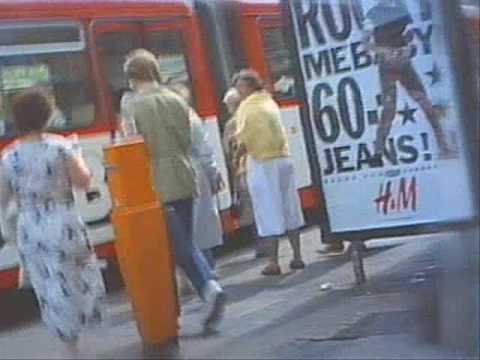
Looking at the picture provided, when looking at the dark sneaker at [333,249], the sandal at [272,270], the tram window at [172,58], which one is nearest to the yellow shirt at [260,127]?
the sandal at [272,270]

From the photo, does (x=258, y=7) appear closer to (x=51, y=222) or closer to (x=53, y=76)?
(x=53, y=76)

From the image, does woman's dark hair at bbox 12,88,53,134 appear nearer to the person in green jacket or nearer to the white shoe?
the person in green jacket

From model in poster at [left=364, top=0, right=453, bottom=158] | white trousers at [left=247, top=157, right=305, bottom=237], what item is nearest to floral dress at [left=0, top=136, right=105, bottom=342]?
model in poster at [left=364, top=0, right=453, bottom=158]

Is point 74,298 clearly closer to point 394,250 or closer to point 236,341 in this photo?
point 236,341

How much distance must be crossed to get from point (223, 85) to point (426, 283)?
265 inches

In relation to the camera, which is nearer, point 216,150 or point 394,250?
point 394,250

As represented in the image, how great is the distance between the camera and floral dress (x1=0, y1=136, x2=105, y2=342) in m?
8.07

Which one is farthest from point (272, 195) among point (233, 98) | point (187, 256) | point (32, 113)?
point (32, 113)

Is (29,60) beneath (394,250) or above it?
above

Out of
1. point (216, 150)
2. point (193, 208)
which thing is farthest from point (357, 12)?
point (216, 150)

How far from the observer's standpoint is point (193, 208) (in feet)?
32.6

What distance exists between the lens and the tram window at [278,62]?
16016mm

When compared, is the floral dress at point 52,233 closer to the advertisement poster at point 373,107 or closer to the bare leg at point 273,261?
the advertisement poster at point 373,107

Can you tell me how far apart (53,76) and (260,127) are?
189cm
